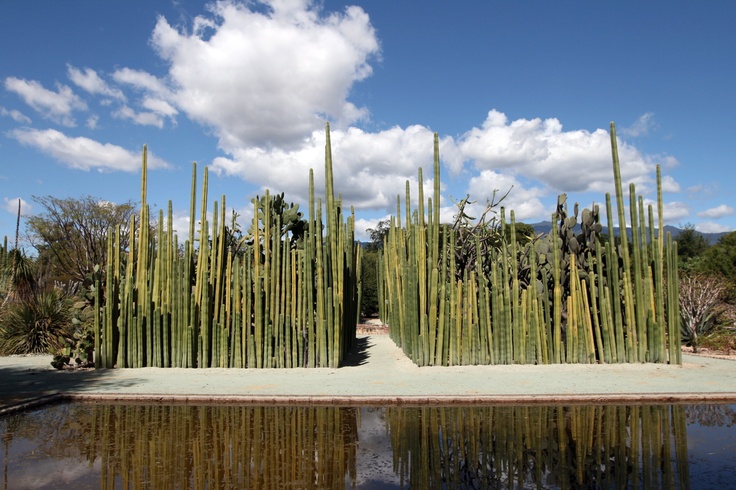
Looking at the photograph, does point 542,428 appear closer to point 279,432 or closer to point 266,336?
point 279,432

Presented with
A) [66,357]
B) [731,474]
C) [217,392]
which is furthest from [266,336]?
[731,474]

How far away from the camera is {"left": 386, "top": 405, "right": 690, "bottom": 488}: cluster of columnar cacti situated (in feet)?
12.5

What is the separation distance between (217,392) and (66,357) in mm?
3892

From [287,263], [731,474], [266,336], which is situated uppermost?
[287,263]

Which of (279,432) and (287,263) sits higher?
(287,263)

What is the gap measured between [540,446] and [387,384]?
9.92 ft

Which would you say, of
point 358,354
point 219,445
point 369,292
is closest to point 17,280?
point 358,354

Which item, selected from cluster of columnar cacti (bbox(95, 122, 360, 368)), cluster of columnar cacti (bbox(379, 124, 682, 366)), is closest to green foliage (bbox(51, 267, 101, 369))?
cluster of columnar cacti (bbox(95, 122, 360, 368))

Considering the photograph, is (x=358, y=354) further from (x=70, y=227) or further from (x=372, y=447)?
(x=70, y=227)

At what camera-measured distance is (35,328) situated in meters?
11.6

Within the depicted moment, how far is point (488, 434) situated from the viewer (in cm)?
491

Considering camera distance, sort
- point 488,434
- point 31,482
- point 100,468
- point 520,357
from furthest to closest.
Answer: point 520,357
point 488,434
point 100,468
point 31,482

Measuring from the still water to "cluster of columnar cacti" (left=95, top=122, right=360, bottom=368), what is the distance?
2760 millimetres

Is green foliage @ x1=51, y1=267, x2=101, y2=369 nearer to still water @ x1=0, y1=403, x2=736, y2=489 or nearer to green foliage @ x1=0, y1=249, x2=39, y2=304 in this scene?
still water @ x1=0, y1=403, x2=736, y2=489
